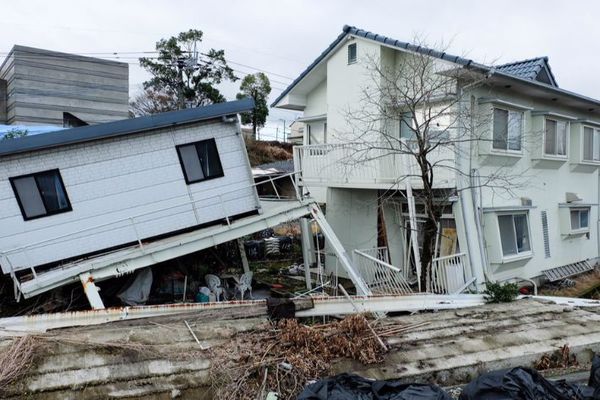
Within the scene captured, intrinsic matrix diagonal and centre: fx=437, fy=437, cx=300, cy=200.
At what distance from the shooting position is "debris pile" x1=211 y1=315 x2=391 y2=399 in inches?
188

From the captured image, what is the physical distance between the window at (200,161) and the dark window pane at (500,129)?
7018mm

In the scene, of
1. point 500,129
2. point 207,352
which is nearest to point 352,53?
point 500,129

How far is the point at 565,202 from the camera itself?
13859mm

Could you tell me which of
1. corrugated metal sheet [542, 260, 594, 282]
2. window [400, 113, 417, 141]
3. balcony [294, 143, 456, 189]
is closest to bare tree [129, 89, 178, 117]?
balcony [294, 143, 456, 189]

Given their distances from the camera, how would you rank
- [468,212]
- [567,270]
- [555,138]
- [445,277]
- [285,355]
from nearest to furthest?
[285,355] < [445,277] < [468,212] < [555,138] < [567,270]

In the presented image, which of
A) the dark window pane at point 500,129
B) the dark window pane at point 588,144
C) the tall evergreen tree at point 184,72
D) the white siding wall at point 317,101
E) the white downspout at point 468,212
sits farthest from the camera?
the tall evergreen tree at point 184,72

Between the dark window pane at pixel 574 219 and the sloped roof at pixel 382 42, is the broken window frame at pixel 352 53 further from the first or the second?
the dark window pane at pixel 574 219

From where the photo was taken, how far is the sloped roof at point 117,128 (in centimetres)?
860

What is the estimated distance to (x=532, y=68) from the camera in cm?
1341

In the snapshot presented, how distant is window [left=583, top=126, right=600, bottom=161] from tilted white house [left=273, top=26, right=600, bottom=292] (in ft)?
0.22

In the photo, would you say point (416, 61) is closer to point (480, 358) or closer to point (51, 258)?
point (480, 358)

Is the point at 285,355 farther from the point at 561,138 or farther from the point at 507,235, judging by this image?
the point at 561,138

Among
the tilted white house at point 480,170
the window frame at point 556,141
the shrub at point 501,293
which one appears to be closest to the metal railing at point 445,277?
the tilted white house at point 480,170

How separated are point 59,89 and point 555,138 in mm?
16999
